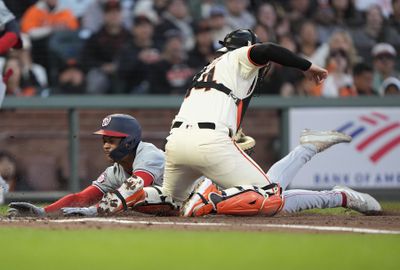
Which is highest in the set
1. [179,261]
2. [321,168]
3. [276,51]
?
[276,51]

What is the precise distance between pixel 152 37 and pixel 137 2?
56 centimetres

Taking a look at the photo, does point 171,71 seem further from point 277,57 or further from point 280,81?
point 277,57

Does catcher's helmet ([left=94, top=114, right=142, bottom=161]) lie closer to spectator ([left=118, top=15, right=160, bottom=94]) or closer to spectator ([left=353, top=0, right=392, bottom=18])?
spectator ([left=118, top=15, right=160, bottom=94])

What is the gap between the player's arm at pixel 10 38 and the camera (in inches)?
352

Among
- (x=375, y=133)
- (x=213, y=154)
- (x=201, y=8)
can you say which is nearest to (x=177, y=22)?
(x=201, y=8)

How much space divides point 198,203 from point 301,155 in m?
1.29

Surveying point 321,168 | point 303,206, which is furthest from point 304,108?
point 303,206

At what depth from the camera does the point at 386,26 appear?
13016 millimetres

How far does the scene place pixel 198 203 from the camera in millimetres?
6641

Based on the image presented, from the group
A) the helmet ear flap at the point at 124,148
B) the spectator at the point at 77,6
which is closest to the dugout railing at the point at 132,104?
the spectator at the point at 77,6

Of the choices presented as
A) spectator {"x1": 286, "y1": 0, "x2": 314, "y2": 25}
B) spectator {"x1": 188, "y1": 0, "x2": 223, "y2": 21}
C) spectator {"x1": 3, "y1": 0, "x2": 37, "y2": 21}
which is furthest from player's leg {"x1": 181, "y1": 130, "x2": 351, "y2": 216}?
spectator {"x1": 286, "y1": 0, "x2": 314, "y2": 25}

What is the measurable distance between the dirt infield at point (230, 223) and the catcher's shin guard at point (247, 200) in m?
0.07

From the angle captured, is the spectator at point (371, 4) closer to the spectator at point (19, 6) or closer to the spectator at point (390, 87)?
the spectator at point (390, 87)

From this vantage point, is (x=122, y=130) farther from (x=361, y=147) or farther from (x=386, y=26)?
(x=386, y=26)
